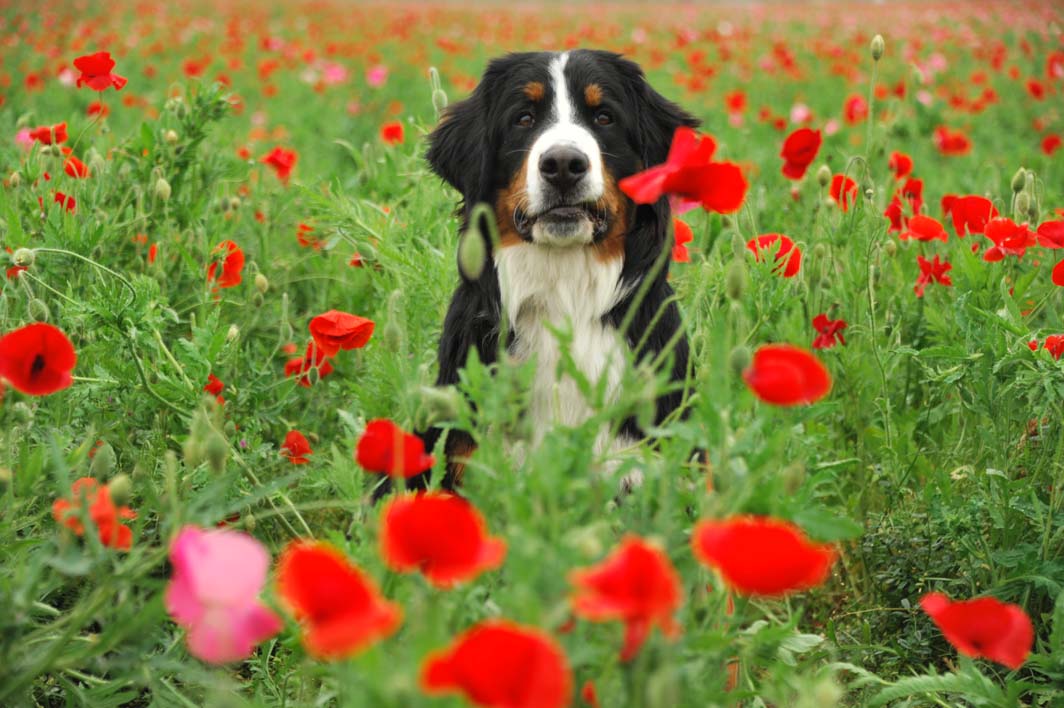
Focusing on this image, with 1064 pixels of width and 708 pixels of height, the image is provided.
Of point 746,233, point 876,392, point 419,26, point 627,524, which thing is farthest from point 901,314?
point 419,26

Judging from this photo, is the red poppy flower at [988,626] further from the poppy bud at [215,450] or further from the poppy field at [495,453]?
the poppy bud at [215,450]

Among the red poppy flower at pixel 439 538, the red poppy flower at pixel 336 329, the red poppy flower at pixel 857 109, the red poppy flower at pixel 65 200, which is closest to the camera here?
the red poppy flower at pixel 439 538

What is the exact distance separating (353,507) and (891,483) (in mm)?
1601

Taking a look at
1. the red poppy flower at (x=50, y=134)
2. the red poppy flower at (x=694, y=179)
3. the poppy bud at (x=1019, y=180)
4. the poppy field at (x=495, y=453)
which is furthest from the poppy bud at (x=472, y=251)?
the red poppy flower at (x=50, y=134)

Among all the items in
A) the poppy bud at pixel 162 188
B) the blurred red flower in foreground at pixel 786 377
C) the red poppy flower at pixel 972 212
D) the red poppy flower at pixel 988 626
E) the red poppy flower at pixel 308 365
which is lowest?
the red poppy flower at pixel 308 365

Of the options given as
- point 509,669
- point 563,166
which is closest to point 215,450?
point 509,669

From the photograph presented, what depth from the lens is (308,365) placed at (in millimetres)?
2963

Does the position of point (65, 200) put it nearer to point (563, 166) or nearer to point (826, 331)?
point (563, 166)

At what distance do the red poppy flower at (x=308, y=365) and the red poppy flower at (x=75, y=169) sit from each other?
847mm

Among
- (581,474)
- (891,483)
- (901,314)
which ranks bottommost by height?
(891,483)

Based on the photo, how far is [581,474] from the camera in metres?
1.45

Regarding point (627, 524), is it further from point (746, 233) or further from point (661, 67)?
point (661, 67)

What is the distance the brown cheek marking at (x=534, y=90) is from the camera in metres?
2.91

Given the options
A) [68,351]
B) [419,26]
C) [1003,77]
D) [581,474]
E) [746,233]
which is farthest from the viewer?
[419,26]
